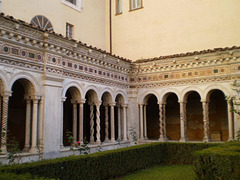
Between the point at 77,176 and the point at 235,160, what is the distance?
446cm

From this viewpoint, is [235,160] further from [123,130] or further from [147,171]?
[123,130]

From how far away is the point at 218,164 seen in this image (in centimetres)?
694

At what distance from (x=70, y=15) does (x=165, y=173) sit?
10.8 metres

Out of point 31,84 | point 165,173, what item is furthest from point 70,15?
point 165,173

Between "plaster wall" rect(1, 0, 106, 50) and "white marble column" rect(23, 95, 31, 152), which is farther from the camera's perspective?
"plaster wall" rect(1, 0, 106, 50)

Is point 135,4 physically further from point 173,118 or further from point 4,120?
point 4,120

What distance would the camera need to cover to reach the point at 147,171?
10609 millimetres

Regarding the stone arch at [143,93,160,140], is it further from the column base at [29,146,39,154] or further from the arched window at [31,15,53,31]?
the column base at [29,146,39,154]

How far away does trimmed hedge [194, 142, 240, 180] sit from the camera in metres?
6.74

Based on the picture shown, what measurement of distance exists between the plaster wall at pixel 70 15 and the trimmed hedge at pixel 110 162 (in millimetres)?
8120

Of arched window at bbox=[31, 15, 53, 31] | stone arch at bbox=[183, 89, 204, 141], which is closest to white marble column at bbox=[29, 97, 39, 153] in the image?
arched window at bbox=[31, 15, 53, 31]

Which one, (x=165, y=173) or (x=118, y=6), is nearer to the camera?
(x=165, y=173)

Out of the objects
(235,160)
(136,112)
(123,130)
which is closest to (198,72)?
(136,112)

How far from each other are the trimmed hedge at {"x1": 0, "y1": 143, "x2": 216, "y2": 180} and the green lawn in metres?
0.38
